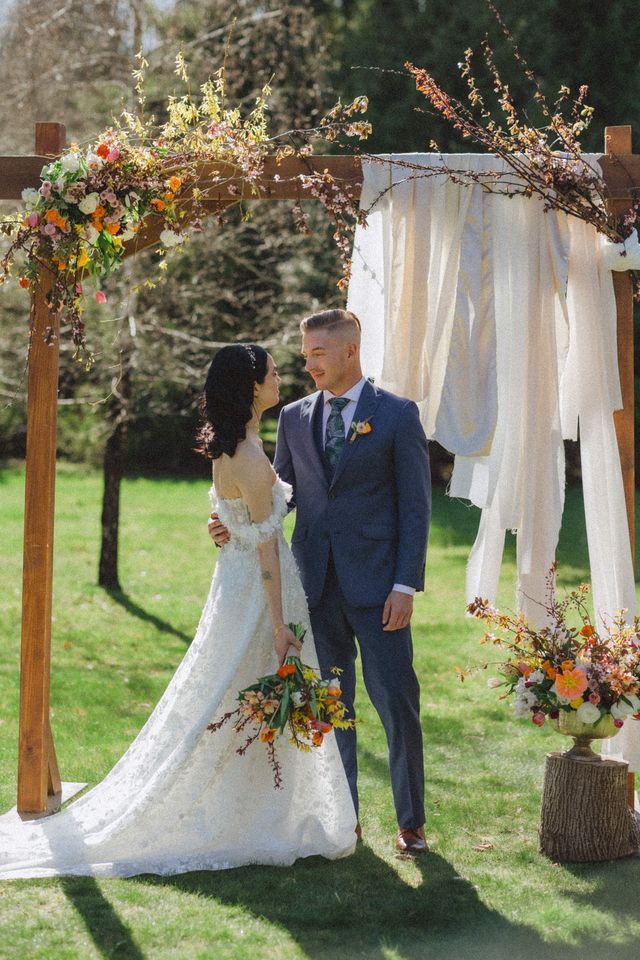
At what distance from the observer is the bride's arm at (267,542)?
3.96m

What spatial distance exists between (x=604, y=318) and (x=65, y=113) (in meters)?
6.56

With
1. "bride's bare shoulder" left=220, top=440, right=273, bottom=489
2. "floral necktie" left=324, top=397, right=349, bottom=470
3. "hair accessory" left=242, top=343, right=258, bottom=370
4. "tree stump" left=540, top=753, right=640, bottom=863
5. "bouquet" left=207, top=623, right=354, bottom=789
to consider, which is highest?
"hair accessory" left=242, top=343, right=258, bottom=370

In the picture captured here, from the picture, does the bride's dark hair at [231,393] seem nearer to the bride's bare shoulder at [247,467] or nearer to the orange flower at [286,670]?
the bride's bare shoulder at [247,467]

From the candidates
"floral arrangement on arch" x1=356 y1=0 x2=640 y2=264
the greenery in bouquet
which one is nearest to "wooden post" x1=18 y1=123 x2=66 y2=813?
"floral arrangement on arch" x1=356 y1=0 x2=640 y2=264

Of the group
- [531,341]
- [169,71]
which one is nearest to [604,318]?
[531,341]

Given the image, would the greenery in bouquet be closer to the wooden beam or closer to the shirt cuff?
the shirt cuff

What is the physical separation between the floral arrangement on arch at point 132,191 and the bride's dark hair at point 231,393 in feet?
1.87

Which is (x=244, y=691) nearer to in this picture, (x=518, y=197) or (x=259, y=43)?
(x=518, y=197)

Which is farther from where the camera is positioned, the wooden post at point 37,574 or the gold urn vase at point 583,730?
the wooden post at point 37,574

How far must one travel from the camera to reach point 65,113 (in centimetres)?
955

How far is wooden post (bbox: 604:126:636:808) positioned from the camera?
4488mm

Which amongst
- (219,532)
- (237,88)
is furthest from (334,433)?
(237,88)

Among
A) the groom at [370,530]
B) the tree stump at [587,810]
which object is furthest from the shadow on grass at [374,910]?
the tree stump at [587,810]

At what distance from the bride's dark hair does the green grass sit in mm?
1520
